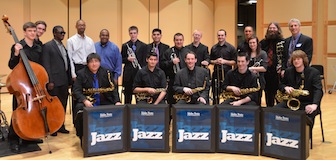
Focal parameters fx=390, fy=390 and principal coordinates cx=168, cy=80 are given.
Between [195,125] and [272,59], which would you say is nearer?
[195,125]

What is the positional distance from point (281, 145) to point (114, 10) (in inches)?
315

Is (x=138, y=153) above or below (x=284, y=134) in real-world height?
below

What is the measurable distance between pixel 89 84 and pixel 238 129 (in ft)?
5.98

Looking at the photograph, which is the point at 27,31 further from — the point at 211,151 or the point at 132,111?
the point at 211,151

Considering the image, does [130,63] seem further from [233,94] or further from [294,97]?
[294,97]

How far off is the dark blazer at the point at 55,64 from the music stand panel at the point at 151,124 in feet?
4.33

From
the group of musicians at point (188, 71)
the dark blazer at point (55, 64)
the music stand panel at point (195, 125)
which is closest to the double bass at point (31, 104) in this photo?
the group of musicians at point (188, 71)

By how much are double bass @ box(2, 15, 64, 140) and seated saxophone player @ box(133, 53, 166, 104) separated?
1.19 metres

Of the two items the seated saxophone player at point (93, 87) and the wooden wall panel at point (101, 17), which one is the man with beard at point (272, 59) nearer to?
the seated saxophone player at point (93, 87)

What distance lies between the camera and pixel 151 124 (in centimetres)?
436

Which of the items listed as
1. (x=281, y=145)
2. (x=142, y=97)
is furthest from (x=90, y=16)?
(x=281, y=145)

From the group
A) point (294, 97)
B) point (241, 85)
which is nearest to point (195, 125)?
point (241, 85)

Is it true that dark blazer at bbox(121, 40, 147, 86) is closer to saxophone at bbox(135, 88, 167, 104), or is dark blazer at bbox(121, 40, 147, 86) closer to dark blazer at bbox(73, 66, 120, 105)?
saxophone at bbox(135, 88, 167, 104)

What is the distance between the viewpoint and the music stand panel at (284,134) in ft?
13.0
